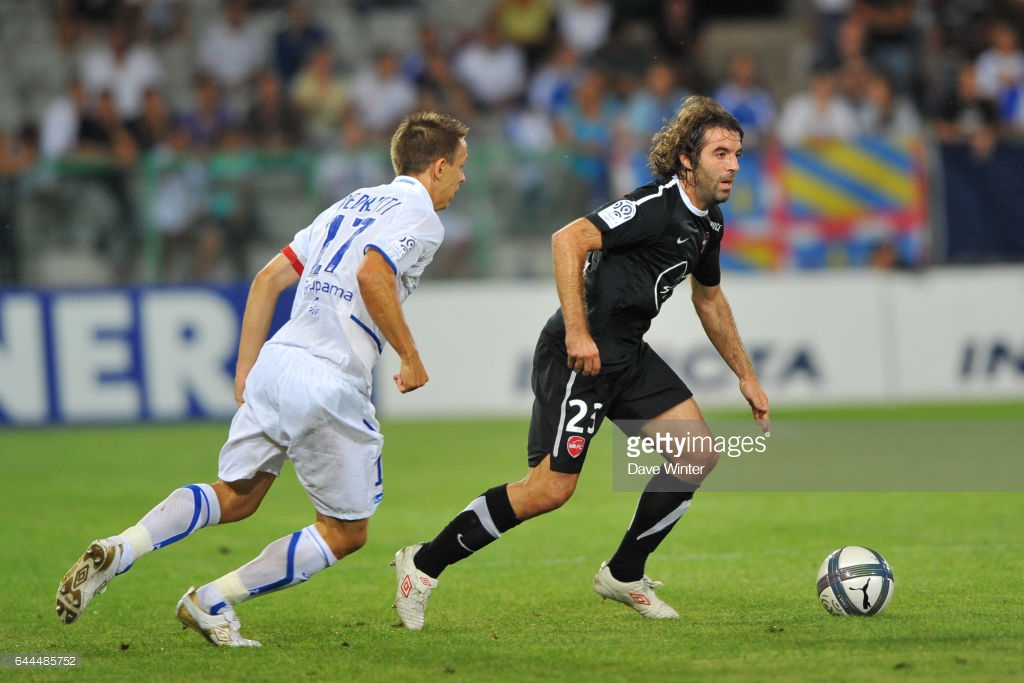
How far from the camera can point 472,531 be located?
20.5 ft

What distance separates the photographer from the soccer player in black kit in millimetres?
6180

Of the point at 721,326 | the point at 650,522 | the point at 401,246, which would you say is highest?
the point at 401,246

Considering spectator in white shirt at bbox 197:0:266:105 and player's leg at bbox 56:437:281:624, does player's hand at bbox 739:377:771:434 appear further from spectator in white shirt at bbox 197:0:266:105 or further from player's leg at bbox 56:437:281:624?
spectator in white shirt at bbox 197:0:266:105

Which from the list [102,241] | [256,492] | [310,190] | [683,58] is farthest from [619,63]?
[256,492]

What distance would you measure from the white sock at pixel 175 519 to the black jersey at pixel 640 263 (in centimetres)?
172

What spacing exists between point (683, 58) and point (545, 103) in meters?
1.96

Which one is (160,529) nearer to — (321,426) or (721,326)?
(321,426)

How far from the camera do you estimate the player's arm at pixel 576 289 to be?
591cm

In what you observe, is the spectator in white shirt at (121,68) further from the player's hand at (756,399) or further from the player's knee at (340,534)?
the player's knee at (340,534)

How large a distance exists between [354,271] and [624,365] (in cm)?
139

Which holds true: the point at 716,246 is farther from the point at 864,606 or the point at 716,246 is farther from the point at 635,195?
the point at 864,606

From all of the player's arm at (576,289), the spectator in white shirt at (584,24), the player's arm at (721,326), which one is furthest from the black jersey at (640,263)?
the spectator in white shirt at (584,24)

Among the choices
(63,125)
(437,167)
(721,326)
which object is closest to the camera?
(437,167)

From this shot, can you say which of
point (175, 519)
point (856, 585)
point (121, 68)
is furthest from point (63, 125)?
point (856, 585)
